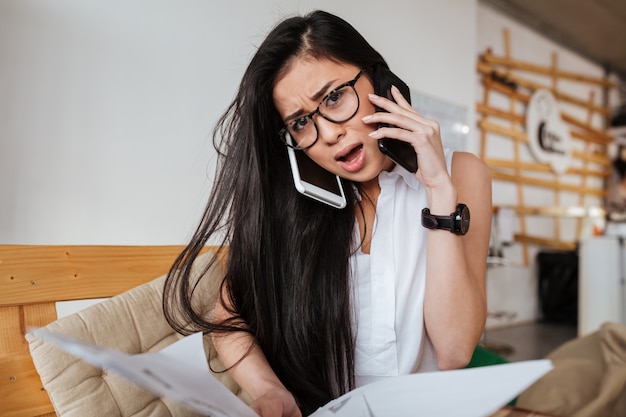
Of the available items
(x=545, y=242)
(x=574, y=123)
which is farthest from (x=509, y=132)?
(x=574, y=123)

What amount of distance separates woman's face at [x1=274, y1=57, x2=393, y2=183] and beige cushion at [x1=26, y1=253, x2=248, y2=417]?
528 millimetres

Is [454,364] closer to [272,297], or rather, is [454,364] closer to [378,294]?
[378,294]

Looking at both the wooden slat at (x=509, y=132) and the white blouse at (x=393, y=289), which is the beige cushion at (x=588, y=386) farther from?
the wooden slat at (x=509, y=132)

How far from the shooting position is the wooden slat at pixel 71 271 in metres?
1.05

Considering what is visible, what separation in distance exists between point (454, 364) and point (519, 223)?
5.28m

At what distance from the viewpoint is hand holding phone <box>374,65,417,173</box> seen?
3.18 ft

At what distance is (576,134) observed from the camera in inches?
269

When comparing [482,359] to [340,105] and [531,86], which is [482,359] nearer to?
[340,105]

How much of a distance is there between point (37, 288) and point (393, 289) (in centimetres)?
75

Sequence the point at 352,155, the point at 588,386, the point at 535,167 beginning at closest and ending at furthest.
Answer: the point at 352,155 < the point at 588,386 < the point at 535,167

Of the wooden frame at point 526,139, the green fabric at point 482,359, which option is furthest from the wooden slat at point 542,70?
the green fabric at point 482,359

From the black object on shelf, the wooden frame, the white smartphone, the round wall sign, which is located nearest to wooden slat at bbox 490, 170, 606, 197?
the wooden frame

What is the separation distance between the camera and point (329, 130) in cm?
101

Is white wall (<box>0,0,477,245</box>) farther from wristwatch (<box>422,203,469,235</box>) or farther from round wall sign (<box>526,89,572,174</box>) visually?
round wall sign (<box>526,89,572,174</box>)
